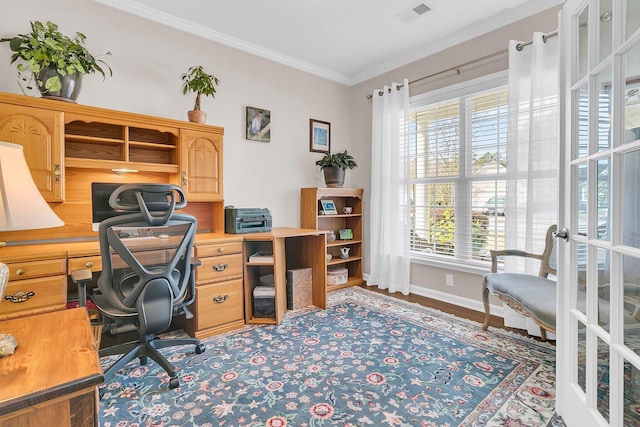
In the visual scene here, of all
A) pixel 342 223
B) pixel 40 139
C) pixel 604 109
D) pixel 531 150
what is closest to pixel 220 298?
pixel 40 139

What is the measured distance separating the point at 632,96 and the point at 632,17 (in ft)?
0.85

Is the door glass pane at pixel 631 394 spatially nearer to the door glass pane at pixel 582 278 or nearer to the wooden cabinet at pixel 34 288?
the door glass pane at pixel 582 278

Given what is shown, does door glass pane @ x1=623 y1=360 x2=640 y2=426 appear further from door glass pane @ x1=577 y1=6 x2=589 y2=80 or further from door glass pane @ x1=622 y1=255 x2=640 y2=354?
door glass pane @ x1=577 y1=6 x2=589 y2=80

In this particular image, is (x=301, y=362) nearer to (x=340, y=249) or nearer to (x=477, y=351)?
(x=477, y=351)

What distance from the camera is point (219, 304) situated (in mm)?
2564

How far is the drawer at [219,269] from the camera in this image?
97.1 inches

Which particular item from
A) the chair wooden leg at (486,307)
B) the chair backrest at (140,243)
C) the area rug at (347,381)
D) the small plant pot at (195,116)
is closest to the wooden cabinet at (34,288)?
the chair backrest at (140,243)

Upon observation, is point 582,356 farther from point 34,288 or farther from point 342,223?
point 342,223

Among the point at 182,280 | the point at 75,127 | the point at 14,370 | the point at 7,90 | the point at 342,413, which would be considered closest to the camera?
the point at 14,370

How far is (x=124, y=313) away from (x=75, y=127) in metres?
1.59

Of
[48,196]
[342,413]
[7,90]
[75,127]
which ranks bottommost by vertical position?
[342,413]

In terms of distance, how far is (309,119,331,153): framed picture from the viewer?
3.95m

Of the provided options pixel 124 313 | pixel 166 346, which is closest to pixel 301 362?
pixel 166 346

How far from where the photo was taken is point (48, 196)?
7.01 ft
